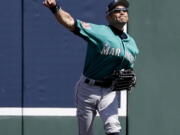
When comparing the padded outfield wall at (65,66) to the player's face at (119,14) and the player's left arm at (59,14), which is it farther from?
the player's left arm at (59,14)

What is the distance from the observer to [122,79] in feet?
18.2

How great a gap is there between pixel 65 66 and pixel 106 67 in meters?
1.40

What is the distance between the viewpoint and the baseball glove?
5516 millimetres

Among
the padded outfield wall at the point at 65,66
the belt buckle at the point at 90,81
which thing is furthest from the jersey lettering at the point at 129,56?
the padded outfield wall at the point at 65,66

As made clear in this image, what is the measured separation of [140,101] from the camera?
270 inches

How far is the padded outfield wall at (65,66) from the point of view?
680 cm

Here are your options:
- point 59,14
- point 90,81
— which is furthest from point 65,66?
point 59,14

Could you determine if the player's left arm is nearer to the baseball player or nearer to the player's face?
the baseball player

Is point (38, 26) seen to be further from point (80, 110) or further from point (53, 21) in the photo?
point (80, 110)

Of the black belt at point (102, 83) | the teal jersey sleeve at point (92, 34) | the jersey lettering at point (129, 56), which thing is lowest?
the black belt at point (102, 83)

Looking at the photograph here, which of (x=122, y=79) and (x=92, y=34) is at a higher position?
(x=92, y=34)

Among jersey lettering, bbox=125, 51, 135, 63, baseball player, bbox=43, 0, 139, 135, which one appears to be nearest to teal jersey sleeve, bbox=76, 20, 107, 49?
baseball player, bbox=43, 0, 139, 135

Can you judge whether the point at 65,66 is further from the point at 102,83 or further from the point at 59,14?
the point at 59,14

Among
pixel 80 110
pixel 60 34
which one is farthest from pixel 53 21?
pixel 80 110
